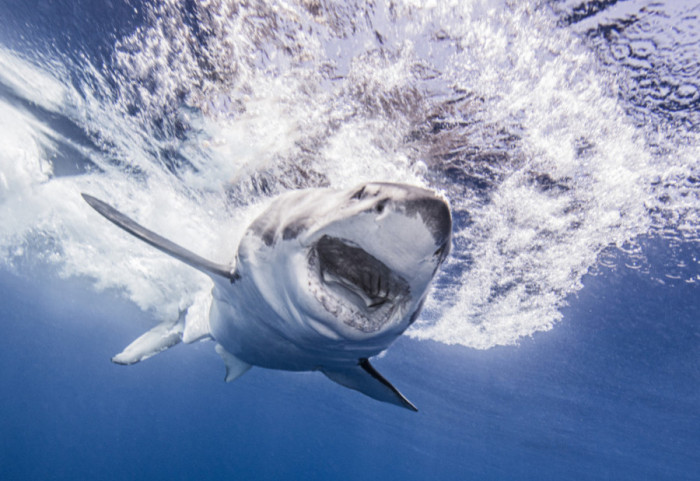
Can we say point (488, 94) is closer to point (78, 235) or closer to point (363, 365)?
point (363, 365)

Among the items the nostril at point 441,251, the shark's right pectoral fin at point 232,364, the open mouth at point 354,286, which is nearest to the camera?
the nostril at point 441,251

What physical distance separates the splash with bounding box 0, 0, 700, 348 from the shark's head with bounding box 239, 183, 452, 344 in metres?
1.80

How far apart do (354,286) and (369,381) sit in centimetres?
256

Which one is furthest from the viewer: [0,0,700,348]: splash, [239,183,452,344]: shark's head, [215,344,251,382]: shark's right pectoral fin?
[215,344,251,382]: shark's right pectoral fin

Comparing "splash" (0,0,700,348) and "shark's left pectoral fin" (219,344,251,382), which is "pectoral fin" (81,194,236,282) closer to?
"splash" (0,0,700,348)

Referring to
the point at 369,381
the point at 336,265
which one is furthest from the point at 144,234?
the point at 369,381

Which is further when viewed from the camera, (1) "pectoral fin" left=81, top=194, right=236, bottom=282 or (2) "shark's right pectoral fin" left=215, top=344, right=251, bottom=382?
Answer: (2) "shark's right pectoral fin" left=215, top=344, right=251, bottom=382

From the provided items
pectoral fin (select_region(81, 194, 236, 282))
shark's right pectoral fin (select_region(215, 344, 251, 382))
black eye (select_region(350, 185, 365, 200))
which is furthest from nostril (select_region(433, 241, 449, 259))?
shark's right pectoral fin (select_region(215, 344, 251, 382))

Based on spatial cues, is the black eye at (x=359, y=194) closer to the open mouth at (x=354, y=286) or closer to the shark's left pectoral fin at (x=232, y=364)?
the open mouth at (x=354, y=286)

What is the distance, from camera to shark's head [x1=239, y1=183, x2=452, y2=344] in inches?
78.6

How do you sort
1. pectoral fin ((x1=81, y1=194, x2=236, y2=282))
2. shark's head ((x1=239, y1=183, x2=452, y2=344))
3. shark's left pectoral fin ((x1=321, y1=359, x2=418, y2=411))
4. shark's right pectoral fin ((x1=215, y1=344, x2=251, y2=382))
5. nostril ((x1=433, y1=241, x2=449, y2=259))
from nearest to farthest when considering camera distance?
shark's head ((x1=239, y1=183, x2=452, y2=344)), nostril ((x1=433, y1=241, x2=449, y2=259)), pectoral fin ((x1=81, y1=194, x2=236, y2=282)), shark's left pectoral fin ((x1=321, y1=359, x2=418, y2=411)), shark's right pectoral fin ((x1=215, y1=344, x2=251, y2=382))

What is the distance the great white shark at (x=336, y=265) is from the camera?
2.03 m

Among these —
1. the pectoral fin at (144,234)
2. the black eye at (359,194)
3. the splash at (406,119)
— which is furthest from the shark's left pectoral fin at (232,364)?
the black eye at (359,194)

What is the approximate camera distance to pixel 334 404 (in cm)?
4356
